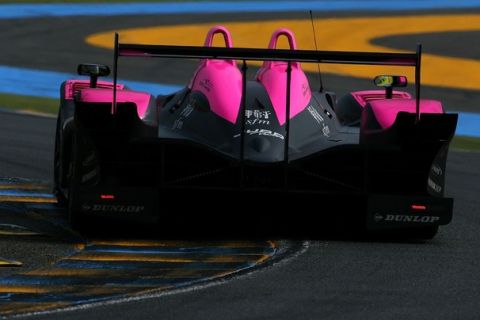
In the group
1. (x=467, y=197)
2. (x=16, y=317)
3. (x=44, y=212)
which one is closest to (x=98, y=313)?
(x=16, y=317)

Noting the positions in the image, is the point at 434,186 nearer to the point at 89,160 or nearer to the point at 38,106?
the point at 89,160

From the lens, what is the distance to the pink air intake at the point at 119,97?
10211 millimetres

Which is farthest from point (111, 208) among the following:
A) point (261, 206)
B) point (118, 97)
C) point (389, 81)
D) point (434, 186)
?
point (389, 81)

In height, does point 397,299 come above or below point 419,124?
below

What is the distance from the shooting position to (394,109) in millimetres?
10414

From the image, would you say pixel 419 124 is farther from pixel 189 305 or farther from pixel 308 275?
pixel 189 305

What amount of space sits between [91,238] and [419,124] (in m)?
2.40

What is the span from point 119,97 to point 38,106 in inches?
358

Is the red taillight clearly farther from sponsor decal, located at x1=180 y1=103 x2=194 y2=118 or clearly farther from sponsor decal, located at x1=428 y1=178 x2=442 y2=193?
sponsor decal, located at x1=180 y1=103 x2=194 y2=118

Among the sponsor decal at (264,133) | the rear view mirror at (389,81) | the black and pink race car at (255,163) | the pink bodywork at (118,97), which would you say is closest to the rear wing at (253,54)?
the black and pink race car at (255,163)

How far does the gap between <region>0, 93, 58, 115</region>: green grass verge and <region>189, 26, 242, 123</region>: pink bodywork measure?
25.6ft

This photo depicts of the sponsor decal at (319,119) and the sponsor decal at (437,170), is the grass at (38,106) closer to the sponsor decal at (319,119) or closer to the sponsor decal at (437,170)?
the sponsor decal at (319,119)

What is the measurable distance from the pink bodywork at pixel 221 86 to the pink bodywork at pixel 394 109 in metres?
1.02

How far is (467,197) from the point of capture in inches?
504
